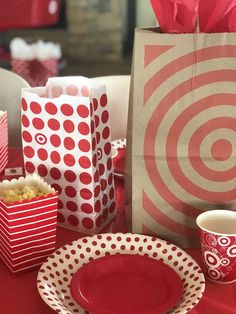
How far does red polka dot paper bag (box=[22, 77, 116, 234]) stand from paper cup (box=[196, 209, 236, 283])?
0.23 meters

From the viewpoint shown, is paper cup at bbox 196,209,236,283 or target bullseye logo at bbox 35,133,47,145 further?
target bullseye logo at bbox 35,133,47,145

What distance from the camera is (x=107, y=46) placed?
5492 mm

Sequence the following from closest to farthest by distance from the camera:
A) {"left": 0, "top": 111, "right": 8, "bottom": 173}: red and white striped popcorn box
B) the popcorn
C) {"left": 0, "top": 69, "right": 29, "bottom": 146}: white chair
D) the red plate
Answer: the red plate, the popcorn, {"left": 0, "top": 111, "right": 8, "bottom": 173}: red and white striped popcorn box, {"left": 0, "top": 69, "right": 29, "bottom": 146}: white chair

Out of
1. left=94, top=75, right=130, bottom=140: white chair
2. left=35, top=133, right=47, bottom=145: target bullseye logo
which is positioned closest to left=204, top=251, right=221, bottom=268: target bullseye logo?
left=35, top=133, right=47, bottom=145: target bullseye logo

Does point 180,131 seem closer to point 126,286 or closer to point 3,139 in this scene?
point 126,286

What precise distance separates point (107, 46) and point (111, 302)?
486cm

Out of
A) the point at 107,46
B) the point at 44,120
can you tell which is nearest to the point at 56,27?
the point at 107,46

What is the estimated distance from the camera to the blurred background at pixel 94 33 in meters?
5.22

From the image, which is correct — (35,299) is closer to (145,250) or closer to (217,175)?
(145,250)

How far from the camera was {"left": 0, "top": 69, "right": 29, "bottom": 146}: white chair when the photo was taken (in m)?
1.84

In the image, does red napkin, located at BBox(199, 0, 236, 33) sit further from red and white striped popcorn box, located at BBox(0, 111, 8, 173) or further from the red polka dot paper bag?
red and white striped popcorn box, located at BBox(0, 111, 8, 173)

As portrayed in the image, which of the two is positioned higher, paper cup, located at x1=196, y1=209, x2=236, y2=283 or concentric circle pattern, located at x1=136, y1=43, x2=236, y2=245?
concentric circle pattern, located at x1=136, y1=43, x2=236, y2=245

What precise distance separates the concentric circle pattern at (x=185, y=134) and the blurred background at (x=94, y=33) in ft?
13.5

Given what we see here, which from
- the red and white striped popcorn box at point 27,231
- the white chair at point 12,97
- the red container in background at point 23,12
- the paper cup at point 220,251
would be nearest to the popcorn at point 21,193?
the red and white striped popcorn box at point 27,231
